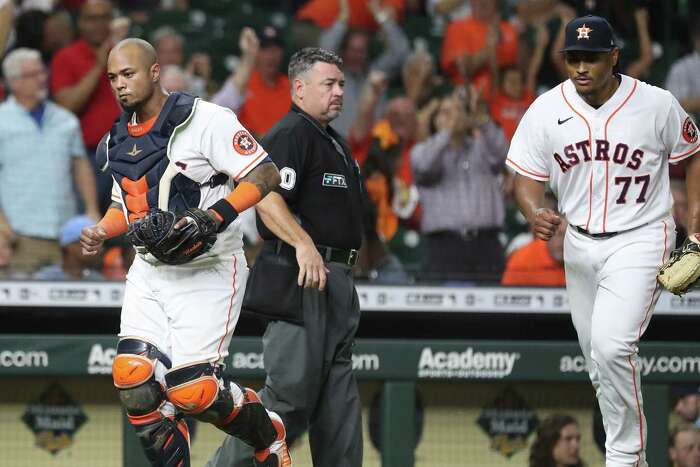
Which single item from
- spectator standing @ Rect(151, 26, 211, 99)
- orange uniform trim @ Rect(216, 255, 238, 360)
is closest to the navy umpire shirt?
orange uniform trim @ Rect(216, 255, 238, 360)

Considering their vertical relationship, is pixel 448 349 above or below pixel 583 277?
below

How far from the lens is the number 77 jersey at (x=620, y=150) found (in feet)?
14.4

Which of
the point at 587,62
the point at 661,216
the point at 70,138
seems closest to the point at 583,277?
the point at 661,216

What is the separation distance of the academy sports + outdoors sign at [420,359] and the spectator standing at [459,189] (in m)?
0.80

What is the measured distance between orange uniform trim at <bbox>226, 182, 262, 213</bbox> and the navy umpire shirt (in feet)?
1.69

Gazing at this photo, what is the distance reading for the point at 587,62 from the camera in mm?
4363

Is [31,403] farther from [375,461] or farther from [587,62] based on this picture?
[587,62]

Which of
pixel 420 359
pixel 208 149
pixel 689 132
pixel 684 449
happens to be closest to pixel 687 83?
pixel 684 449

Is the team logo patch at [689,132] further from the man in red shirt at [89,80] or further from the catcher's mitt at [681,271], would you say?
the man in red shirt at [89,80]

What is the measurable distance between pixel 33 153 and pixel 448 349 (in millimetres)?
2367

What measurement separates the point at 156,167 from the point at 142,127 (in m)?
0.15

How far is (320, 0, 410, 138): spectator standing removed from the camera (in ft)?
24.0

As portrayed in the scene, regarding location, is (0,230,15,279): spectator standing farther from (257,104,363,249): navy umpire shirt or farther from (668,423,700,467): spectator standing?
(668,423,700,467): spectator standing

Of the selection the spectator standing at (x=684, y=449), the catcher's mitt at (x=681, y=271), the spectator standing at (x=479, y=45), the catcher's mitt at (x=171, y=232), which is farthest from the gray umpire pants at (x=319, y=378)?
the spectator standing at (x=479, y=45)
